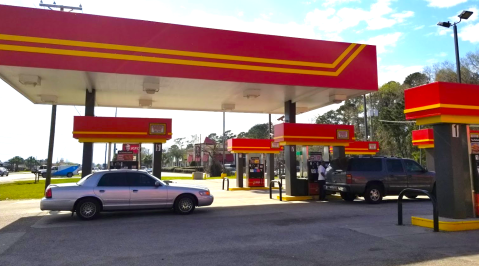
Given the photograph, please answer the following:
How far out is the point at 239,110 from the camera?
787 inches

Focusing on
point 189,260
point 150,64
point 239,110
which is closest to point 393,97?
point 239,110

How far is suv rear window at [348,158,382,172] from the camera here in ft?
46.8

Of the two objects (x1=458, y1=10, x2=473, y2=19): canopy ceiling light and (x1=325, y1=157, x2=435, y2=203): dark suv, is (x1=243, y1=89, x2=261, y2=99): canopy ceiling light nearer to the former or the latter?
(x1=325, y1=157, x2=435, y2=203): dark suv

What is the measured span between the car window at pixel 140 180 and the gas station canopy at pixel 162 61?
3320 mm

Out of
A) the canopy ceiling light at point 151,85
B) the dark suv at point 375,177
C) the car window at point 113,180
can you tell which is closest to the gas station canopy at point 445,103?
the dark suv at point 375,177

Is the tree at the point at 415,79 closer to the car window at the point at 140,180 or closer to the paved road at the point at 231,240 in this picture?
the paved road at the point at 231,240

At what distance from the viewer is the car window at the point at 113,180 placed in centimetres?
1076

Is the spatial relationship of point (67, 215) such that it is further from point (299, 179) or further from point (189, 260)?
point (299, 179)

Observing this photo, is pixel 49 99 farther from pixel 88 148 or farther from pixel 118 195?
pixel 118 195

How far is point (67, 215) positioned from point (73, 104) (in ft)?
25.6

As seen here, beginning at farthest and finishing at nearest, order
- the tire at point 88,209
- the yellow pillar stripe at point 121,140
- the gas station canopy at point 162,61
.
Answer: the yellow pillar stripe at point 121,140
the gas station canopy at point 162,61
the tire at point 88,209

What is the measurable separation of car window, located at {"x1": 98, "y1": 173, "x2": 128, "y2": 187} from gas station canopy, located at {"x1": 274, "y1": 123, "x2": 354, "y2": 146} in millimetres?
7498

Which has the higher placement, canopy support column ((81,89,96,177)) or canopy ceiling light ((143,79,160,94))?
canopy ceiling light ((143,79,160,94))

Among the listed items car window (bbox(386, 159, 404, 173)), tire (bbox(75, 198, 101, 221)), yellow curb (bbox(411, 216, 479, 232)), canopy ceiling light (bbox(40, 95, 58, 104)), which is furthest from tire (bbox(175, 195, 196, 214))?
car window (bbox(386, 159, 404, 173))
